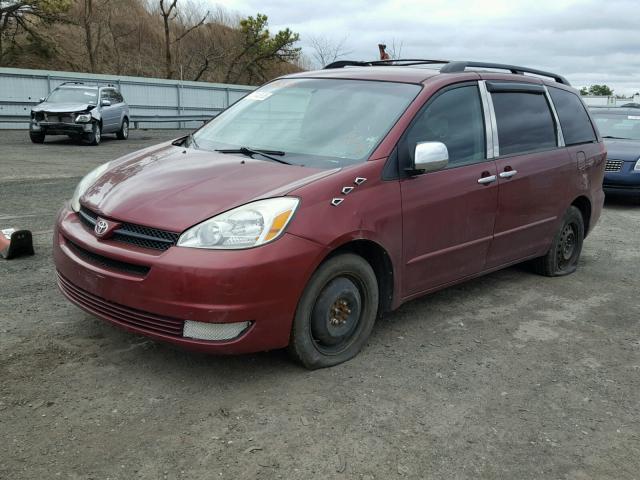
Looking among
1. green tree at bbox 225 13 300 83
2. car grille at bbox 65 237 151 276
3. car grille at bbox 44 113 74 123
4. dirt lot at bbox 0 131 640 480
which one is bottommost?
dirt lot at bbox 0 131 640 480

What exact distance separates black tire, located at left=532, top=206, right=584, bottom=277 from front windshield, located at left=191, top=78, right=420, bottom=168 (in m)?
2.34

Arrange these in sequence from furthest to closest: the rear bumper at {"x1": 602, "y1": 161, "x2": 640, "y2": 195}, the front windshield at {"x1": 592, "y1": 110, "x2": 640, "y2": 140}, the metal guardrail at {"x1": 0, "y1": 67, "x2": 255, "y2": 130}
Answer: the metal guardrail at {"x1": 0, "y1": 67, "x2": 255, "y2": 130} < the front windshield at {"x1": 592, "y1": 110, "x2": 640, "y2": 140} < the rear bumper at {"x1": 602, "y1": 161, "x2": 640, "y2": 195}

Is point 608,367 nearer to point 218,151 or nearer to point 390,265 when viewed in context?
point 390,265

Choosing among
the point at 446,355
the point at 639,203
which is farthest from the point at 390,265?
the point at 639,203

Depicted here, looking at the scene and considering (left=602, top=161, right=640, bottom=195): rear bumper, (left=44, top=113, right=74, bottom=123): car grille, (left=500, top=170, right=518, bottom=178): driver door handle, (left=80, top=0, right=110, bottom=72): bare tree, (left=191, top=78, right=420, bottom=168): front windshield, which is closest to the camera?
(left=191, top=78, right=420, bottom=168): front windshield

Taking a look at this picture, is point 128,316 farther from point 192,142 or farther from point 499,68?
point 499,68

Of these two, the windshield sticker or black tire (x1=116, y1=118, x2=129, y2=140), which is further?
black tire (x1=116, y1=118, x2=129, y2=140)

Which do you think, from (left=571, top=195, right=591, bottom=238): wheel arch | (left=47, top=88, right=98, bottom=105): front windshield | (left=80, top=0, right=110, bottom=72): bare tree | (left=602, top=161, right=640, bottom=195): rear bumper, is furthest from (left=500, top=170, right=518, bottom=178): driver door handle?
(left=80, top=0, right=110, bottom=72): bare tree

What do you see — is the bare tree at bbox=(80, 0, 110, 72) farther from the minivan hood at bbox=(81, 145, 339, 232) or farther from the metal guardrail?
the minivan hood at bbox=(81, 145, 339, 232)

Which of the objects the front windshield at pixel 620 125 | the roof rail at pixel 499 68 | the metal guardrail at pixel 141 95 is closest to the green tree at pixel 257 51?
the metal guardrail at pixel 141 95

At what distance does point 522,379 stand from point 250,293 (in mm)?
1715

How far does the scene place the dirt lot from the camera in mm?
2844

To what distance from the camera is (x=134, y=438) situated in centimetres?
295

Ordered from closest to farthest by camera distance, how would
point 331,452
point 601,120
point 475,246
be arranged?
point 331,452 < point 475,246 < point 601,120
